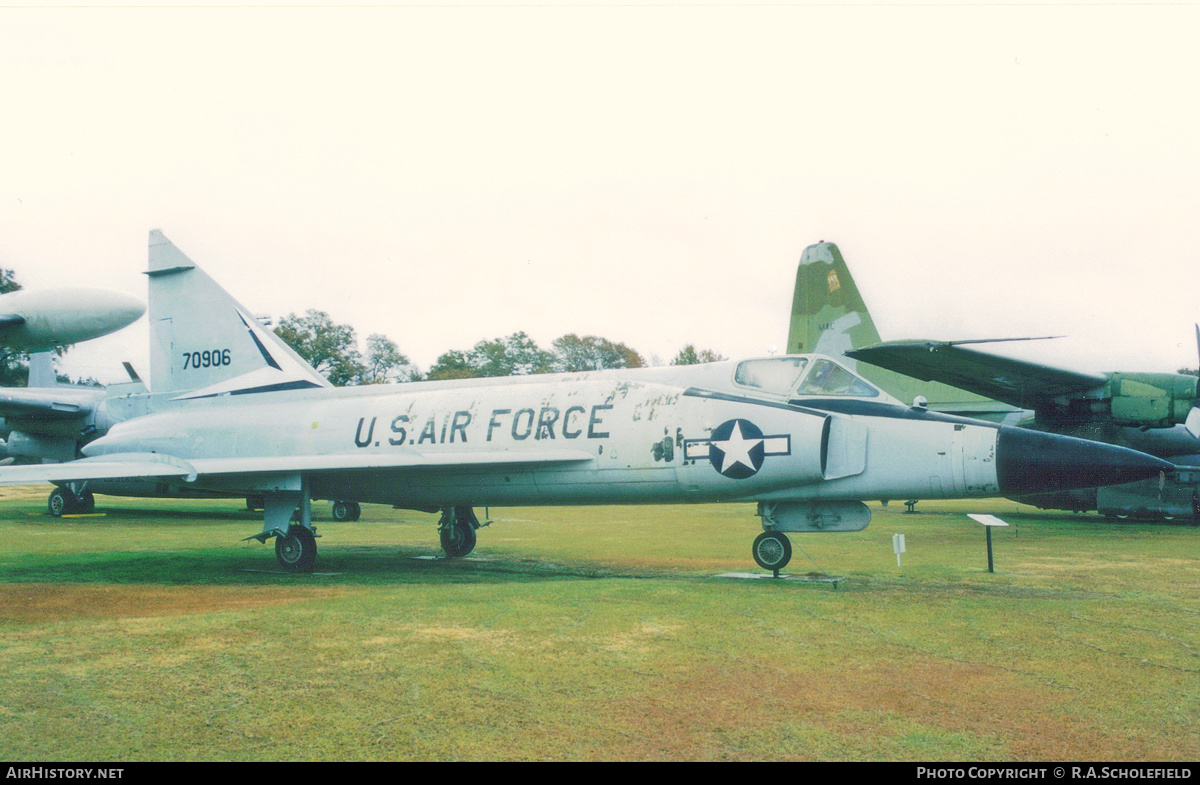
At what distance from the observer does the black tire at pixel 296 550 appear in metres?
11.3

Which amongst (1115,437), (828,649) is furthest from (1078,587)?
(1115,437)

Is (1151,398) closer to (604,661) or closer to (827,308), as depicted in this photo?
(827,308)

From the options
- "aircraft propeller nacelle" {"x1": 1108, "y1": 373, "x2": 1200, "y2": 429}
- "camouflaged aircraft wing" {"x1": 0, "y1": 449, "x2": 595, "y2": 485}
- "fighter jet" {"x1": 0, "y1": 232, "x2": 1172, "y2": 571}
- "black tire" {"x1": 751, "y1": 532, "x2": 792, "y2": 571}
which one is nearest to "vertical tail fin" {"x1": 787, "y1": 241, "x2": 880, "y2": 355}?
"aircraft propeller nacelle" {"x1": 1108, "y1": 373, "x2": 1200, "y2": 429}

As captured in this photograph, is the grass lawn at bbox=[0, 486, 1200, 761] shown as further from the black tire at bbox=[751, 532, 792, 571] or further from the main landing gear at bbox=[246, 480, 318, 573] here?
the black tire at bbox=[751, 532, 792, 571]

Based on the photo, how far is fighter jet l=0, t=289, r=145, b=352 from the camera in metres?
5.93

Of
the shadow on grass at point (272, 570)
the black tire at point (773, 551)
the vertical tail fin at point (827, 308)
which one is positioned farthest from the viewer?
the vertical tail fin at point (827, 308)

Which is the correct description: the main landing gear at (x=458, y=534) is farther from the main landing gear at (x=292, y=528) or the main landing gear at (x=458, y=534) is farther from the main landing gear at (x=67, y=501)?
the main landing gear at (x=67, y=501)

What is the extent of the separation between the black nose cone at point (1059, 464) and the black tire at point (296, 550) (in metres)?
8.40

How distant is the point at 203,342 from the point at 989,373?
1590 cm

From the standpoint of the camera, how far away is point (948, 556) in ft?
39.9

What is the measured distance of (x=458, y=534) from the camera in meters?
13.1

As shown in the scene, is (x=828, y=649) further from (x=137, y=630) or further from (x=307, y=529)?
(x=307, y=529)

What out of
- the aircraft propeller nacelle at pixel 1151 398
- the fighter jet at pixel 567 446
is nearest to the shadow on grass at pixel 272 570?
the fighter jet at pixel 567 446

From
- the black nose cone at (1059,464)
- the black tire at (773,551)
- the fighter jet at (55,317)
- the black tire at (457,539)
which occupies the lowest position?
the black tire at (457,539)
